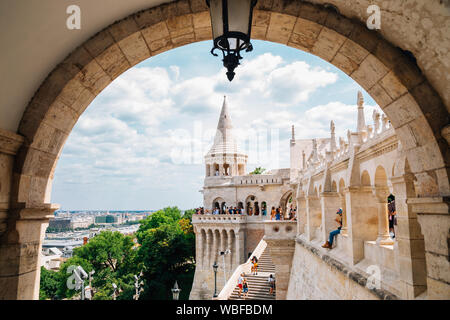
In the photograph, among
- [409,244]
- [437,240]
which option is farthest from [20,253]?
[409,244]

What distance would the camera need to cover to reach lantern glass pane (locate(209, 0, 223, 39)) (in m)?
2.32

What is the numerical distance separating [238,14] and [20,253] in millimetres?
2835

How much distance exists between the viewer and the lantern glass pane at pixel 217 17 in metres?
2.32

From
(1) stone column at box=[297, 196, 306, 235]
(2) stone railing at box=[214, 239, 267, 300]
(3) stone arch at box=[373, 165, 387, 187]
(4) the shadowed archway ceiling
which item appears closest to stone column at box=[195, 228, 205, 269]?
(2) stone railing at box=[214, 239, 267, 300]

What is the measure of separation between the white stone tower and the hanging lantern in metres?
32.4

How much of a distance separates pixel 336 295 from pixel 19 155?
7.72m

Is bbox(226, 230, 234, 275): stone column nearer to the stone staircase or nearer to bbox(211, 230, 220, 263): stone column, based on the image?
bbox(211, 230, 220, 263): stone column

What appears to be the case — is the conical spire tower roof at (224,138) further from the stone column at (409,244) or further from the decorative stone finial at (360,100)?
the stone column at (409,244)

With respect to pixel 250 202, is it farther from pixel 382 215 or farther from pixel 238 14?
pixel 238 14

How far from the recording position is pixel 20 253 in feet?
9.82

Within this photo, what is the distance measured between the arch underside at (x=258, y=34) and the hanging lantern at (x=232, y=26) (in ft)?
3.09

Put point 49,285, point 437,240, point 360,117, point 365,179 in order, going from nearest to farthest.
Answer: point 437,240
point 365,179
point 360,117
point 49,285

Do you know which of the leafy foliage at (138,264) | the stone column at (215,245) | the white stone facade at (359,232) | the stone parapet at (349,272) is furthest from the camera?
the leafy foliage at (138,264)

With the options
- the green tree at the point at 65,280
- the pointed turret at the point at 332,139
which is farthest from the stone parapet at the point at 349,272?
the green tree at the point at 65,280
